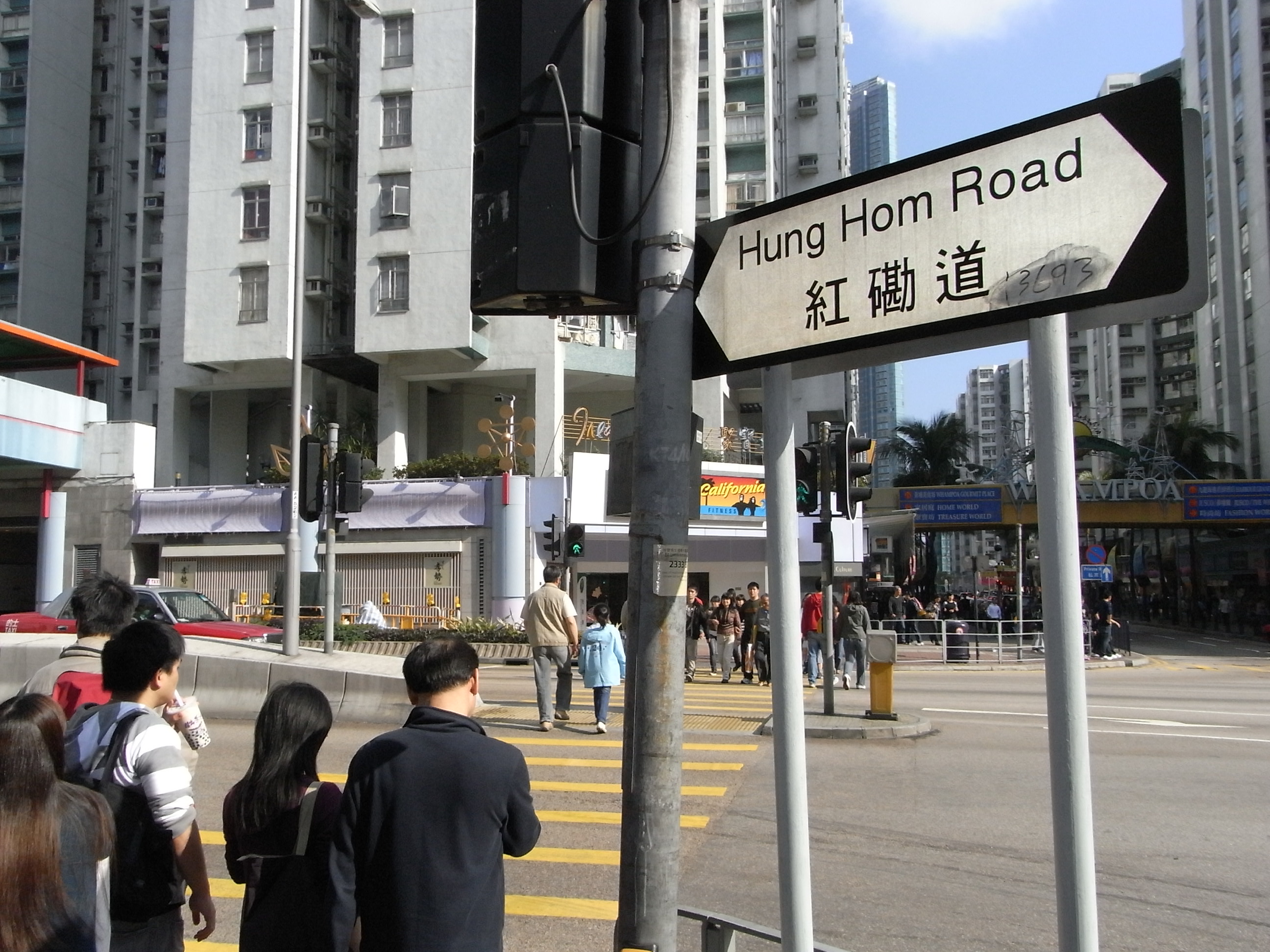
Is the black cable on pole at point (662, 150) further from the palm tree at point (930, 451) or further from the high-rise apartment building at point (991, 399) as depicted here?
the high-rise apartment building at point (991, 399)

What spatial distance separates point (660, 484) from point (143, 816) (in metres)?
1.95

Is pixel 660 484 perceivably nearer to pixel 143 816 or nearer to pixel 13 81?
pixel 143 816

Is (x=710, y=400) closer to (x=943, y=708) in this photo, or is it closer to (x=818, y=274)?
(x=943, y=708)

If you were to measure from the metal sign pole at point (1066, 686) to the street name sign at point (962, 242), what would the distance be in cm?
17

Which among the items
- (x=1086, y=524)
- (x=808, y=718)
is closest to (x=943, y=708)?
(x=808, y=718)

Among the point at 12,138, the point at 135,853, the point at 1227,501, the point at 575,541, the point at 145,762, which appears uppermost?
the point at 12,138

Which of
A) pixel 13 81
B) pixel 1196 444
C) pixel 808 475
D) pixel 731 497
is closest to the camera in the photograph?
pixel 808 475

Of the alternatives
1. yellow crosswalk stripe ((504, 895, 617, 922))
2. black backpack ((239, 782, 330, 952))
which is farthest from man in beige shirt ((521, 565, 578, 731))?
black backpack ((239, 782, 330, 952))

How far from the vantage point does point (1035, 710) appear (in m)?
14.5

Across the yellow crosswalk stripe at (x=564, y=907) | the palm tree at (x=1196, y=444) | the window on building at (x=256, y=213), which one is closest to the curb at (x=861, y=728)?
the yellow crosswalk stripe at (x=564, y=907)

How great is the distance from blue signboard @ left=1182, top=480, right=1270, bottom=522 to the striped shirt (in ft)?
140

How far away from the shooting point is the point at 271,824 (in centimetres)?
319

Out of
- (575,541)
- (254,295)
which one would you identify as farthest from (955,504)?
(254,295)

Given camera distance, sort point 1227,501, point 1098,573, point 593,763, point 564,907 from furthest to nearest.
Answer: point 1227,501 → point 1098,573 → point 593,763 → point 564,907
